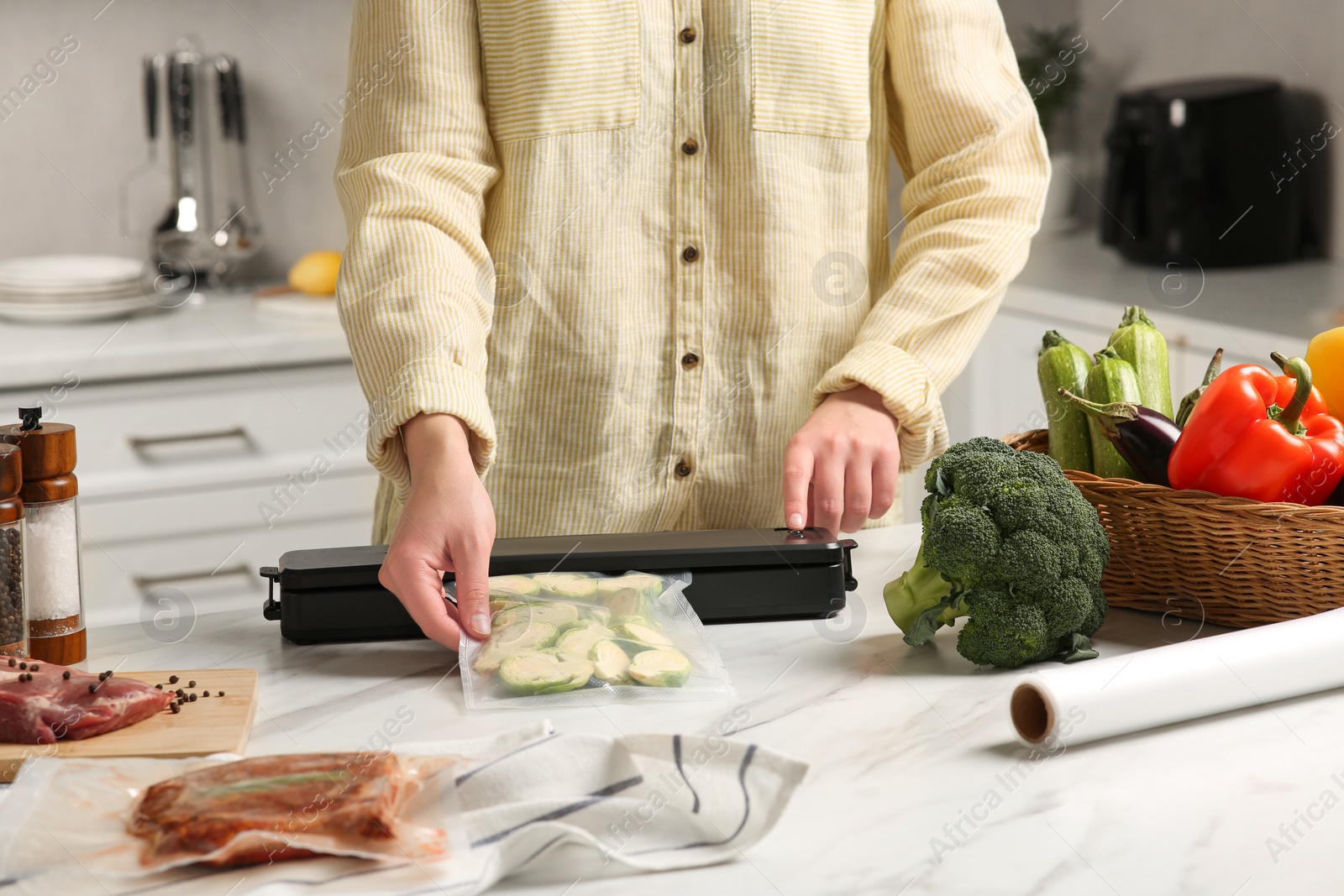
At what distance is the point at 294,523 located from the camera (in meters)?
2.19

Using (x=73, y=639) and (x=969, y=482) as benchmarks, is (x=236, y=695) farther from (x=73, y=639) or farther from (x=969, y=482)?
(x=969, y=482)

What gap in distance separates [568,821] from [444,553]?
302 mm

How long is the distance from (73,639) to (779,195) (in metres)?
0.71

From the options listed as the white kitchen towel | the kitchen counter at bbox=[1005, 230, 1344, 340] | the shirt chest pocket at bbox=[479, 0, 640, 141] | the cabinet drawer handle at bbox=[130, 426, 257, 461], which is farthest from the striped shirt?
the cabinet drawer handle at bbox=[130, 426, 257, 461]

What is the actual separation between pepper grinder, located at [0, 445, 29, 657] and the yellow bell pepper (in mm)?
949

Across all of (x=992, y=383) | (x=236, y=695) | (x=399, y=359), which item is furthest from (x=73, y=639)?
(x=992, y=383)

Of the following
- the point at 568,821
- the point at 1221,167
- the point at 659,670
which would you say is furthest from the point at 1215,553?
the point at 1221,167

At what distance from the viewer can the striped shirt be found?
108cm

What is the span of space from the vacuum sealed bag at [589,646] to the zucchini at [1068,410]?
338 mm

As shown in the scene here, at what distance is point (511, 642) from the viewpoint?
2.66ft

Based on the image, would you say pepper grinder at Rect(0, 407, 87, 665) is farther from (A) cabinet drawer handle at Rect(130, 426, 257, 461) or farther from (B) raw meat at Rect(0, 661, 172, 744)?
(A) cabinet drawer handle at Rect(130, 426, 257, 461)

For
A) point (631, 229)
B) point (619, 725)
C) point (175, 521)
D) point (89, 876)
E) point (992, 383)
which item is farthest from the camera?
→ point (992, 383)

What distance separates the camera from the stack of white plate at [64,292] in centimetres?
218

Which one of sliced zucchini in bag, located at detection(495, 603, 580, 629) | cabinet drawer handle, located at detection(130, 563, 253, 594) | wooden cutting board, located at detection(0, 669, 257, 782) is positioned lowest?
cabinet drawer handle, located at detection(130, 563, 253, 594)
